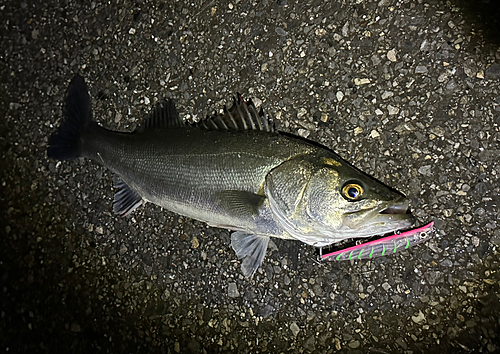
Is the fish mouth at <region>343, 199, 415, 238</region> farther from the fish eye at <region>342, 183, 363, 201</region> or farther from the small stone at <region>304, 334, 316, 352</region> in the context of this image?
the small stone at <region>304, 334, 316, 352</region>

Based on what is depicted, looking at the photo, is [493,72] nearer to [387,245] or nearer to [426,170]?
[426,170]

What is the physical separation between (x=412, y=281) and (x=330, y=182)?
1.05m

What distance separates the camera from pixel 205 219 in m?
2.38

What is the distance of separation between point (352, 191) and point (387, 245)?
0.69 meters

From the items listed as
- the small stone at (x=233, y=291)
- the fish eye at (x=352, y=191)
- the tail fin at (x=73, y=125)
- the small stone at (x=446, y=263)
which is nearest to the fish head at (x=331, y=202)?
the fish eye at (x=352, y=191)

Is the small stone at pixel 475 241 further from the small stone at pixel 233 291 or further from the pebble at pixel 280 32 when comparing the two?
the pebble at pixel 280 32

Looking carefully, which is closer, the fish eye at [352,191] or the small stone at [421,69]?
the fish eye at [352,191]

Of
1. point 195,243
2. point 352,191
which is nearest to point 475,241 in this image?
point 352,191

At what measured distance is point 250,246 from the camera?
2.46 metres

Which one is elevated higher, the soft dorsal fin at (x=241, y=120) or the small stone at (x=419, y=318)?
the soft dorsal fin at (x=241, y=120)

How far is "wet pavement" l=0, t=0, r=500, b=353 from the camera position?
7.66 ft

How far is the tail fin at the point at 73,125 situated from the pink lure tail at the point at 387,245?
232cm

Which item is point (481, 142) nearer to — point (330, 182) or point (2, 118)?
point (330, 182)

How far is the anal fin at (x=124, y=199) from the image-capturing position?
9.15 feet
